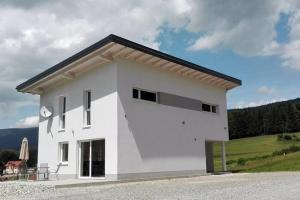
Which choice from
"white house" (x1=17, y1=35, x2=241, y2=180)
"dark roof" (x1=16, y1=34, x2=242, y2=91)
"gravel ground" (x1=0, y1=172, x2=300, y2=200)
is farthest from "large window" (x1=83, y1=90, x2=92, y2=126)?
"gravel ground" (x1=0, y1=172, x2=300, y2=200)

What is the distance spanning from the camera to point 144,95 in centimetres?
1727

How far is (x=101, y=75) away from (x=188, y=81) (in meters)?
5.56

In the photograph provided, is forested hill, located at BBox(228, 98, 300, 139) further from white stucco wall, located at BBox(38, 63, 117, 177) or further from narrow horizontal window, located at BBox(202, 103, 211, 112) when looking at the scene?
white stucco wall, located at BBox(38, 63, 117, 177)

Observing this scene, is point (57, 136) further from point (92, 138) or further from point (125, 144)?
point (125, 144)

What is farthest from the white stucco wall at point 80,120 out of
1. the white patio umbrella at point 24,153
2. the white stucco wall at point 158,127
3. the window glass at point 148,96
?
the window glass at point 148,96

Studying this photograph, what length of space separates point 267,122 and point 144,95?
66.7m

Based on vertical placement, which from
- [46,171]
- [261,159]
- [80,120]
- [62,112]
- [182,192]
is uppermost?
[62,112]

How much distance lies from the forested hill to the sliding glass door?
60812 millimetres

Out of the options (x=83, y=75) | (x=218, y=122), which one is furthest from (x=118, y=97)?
(x=218, y=122)

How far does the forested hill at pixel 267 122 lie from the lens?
74.8 m

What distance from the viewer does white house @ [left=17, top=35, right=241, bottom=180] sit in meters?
15.7

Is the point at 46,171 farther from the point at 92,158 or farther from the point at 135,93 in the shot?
the point at 135,93

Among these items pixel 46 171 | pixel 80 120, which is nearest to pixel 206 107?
pixel 80 120

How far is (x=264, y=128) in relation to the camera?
256 feet
